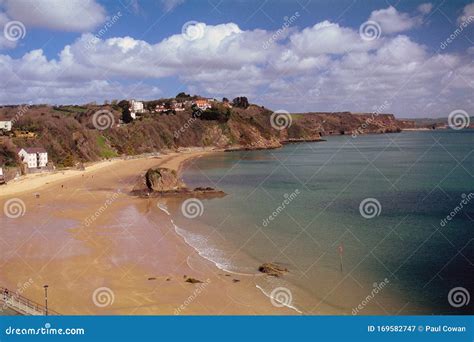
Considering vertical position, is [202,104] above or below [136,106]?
above

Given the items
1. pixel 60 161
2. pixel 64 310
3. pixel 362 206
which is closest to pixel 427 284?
pixel 64 310

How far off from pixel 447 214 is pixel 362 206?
22.4ft

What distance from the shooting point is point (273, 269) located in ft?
75.7

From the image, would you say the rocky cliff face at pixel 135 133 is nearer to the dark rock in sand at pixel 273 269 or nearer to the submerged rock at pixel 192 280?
the submerged rock at pixel 192 280

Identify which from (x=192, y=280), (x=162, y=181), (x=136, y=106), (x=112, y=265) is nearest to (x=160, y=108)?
(x=136, y=106)

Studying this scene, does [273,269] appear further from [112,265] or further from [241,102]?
[241,102]

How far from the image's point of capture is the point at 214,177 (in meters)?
66.4

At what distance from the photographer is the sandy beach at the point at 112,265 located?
18672mm

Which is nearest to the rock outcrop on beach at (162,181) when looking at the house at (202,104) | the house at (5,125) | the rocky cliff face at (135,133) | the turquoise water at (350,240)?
the turquoise water at (350,240)

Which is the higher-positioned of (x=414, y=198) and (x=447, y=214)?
(x=414, y=198)

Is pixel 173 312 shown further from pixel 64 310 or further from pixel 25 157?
pixel 25 157

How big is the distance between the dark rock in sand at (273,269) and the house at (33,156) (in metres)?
51.0

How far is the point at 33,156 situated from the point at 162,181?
91.8 feet

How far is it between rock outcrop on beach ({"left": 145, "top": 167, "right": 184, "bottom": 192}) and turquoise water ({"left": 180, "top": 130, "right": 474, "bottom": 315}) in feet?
20.0
